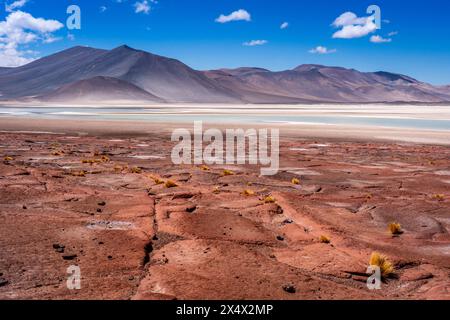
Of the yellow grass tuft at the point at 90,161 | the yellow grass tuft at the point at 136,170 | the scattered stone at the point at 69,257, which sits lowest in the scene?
the scattered stone at the point at 69,257

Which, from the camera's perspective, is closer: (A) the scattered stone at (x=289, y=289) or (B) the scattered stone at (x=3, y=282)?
(B) the scattered stone at (x=3, y=282)

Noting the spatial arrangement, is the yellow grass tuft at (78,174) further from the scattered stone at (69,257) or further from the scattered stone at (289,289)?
the scattered stone at (289,289)

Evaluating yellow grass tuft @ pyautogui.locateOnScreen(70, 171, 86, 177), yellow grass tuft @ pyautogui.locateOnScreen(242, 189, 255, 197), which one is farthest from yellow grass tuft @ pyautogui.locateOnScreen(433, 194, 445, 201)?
yellow grass tuft @ pyautogui.locateOnScreen(70, 171, 86, 177)

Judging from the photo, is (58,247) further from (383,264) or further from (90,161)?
(90,161)

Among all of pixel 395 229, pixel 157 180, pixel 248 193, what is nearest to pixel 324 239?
pixel 395 229

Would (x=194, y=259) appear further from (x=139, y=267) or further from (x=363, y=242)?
(x=363, y=242)

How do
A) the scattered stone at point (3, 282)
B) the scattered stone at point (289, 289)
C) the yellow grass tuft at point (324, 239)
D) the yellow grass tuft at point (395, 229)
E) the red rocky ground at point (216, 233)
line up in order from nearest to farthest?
the scattered stone at point (3, 282) < the scattered stone at point (289, 289) < the red rocky ground at point (216, 233) < the yellow grass tuft at point (324, 239) < the yellow grass tuft at point (395, 229)

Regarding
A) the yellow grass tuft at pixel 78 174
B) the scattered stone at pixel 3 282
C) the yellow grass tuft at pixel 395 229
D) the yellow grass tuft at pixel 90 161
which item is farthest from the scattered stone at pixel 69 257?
the yellow grass tuft at pixel 90 161
